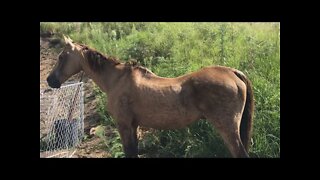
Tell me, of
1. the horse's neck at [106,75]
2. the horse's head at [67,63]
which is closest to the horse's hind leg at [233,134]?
the horse's neck at [106,75]

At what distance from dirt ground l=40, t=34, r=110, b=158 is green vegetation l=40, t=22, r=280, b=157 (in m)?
0.20

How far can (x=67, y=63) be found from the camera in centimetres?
606

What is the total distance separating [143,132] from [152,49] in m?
2.16

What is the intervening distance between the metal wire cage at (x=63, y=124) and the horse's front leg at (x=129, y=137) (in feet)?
3.88

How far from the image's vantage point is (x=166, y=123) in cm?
570

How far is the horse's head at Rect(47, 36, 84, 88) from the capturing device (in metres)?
6.02

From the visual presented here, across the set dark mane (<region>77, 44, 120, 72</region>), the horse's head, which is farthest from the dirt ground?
dark mane (<region>77, 44, 120, 72</region>)

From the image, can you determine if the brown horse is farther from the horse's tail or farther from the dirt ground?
the dirt ground

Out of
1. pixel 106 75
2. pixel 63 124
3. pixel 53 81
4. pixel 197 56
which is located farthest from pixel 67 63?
pixel 197 56

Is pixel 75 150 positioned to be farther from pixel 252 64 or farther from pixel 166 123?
pixel 252 64

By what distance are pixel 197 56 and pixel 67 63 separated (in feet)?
9.42

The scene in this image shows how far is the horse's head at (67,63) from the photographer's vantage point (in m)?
6.02

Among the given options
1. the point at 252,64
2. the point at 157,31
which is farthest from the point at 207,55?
the point at 157,31

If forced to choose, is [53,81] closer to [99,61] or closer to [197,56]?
[99,61]
